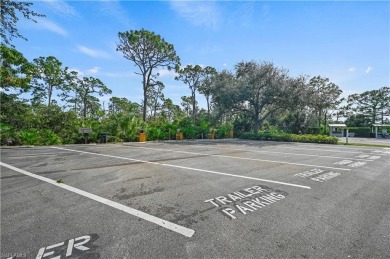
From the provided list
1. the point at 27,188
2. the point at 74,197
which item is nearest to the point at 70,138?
the point at 27,188

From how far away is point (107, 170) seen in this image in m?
5.99

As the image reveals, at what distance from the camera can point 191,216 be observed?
9.91 feet

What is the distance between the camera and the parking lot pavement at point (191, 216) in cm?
223

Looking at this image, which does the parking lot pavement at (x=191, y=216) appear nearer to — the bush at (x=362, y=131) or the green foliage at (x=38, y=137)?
the green foliage at (x=38, y=137)

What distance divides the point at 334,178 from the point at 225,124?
2233 centimetres

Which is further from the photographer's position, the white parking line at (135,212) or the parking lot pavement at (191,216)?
the white parking line at (135,212)

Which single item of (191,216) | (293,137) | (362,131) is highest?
(362,131)

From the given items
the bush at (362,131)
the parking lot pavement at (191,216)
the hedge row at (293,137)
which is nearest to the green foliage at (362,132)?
the bush at (362,131)

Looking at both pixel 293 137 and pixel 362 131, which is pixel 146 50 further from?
pixel 362 131

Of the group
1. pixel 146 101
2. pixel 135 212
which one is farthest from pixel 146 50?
pixel 135 212

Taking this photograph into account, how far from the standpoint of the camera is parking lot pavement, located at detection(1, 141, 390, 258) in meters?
2.23

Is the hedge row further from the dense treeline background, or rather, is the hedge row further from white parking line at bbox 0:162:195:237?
white parking line at bbox 0:162:195:237

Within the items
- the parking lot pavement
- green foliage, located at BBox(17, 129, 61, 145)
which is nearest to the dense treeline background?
green foliage, located at BBox(17, 129, 61, 145)

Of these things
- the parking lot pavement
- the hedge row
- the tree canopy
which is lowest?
the parking lot pavement
